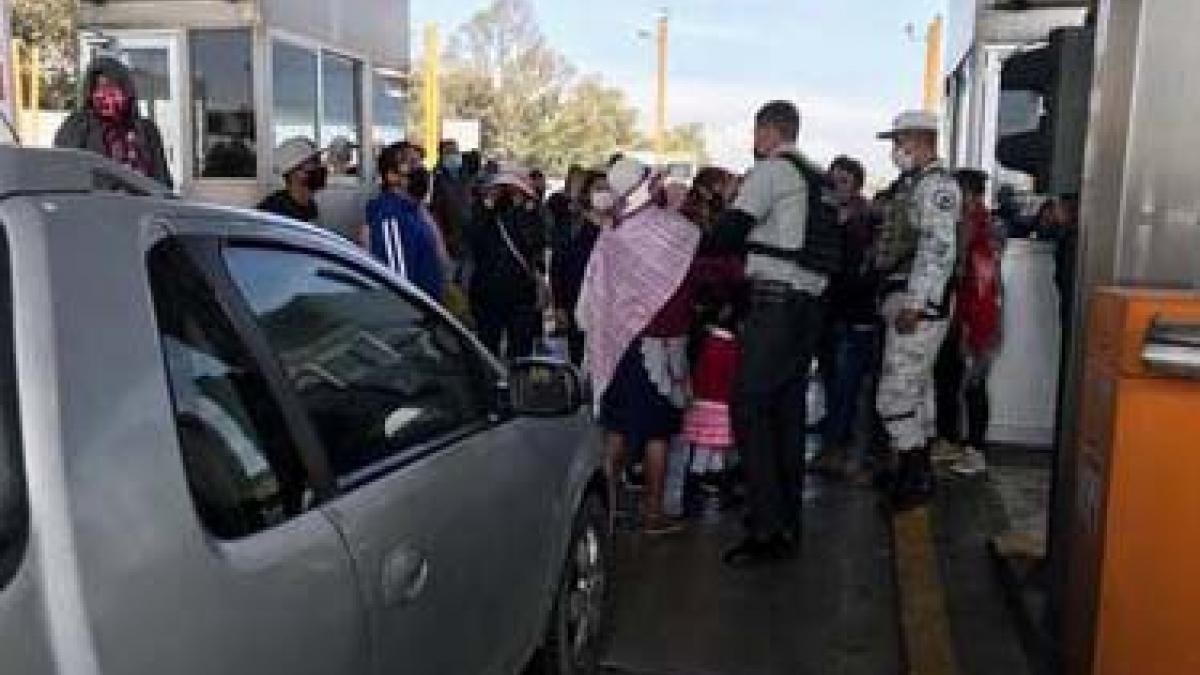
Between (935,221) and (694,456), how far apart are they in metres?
1.55

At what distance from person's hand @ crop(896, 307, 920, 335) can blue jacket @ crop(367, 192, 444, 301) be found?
265 cm

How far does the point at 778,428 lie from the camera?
5.12 meters

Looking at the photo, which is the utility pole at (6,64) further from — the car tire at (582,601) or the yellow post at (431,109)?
the yellow post at (431,109)

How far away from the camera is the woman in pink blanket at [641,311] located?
5.26 metres

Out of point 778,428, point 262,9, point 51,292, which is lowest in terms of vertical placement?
point 778,428

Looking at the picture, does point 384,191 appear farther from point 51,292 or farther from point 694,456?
point 51,292

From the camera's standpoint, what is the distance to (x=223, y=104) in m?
9.13

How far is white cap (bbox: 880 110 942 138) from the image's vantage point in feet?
18.6

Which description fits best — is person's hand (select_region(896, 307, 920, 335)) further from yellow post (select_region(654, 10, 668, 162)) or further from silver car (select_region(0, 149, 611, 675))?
yellow post (select_region(654, 10, 668, 162))

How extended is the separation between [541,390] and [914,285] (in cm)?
283

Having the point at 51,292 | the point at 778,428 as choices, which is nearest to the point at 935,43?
the point at 778,428

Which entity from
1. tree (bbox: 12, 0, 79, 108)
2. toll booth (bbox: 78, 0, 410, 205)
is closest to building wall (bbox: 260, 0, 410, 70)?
toll booth (bbox: 78, 0, 410, 205)

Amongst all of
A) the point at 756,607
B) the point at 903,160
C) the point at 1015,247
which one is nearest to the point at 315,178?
→ the point at 903,160

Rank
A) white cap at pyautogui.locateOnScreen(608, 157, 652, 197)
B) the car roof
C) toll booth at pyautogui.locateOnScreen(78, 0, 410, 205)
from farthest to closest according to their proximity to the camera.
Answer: toll booth at pyautogui.locateOnScreen(78, 0, 410, 205) → white cap at pyautogui.locateOnScreen(608, 157, 652, 197) → the car roof
